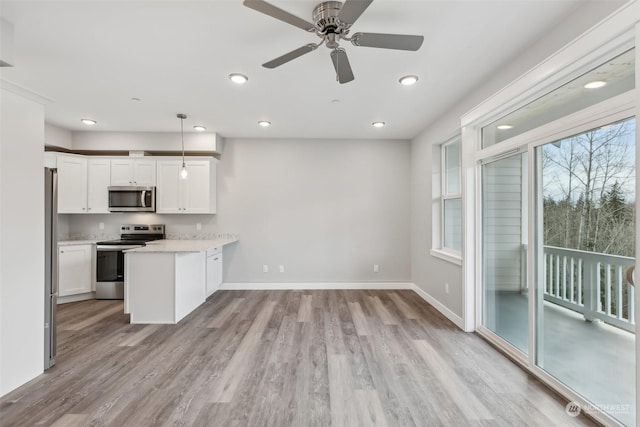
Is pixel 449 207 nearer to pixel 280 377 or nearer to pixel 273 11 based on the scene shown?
pixel 280 377

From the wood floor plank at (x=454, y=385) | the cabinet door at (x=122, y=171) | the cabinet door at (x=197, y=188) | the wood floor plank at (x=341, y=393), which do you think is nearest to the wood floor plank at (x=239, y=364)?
the wood floor plank at (x=341, y=393)

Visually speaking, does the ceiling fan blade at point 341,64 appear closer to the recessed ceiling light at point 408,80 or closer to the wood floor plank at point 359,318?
the recessed ceiling light at point 408,80

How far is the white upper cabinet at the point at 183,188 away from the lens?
4.75 m

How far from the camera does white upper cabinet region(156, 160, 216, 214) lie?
4.75 m

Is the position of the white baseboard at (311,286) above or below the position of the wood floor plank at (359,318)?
above

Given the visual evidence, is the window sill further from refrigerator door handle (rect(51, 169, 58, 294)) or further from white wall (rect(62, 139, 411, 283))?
refrigerator door handle (rect(51, 169, 58, 294))

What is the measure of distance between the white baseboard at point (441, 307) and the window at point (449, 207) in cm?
68

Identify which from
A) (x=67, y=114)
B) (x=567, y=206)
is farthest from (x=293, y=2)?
(x=67, y=114)

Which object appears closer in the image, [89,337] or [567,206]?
[567,206]

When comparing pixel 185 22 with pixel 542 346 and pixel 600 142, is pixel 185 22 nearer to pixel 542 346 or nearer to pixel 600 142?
pixel 600 142

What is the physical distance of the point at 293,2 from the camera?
181cm

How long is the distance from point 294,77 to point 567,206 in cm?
257

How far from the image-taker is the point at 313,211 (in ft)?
16.8

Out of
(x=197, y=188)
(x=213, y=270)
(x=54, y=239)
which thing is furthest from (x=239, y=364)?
(x=197, y=188)
